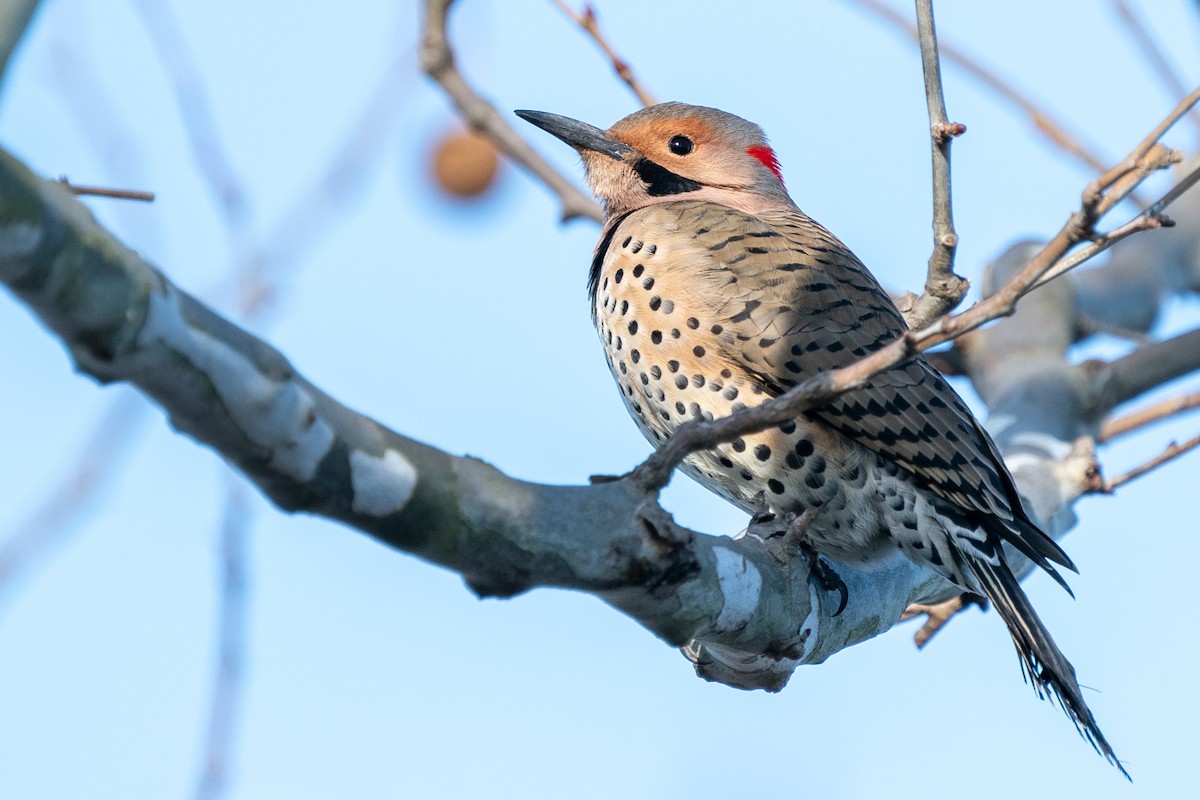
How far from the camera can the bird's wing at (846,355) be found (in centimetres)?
454

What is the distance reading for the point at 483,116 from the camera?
642 centimetres

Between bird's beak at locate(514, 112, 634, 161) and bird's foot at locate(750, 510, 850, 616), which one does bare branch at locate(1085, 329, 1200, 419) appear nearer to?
bird's foot at locate(750, 510, 850, 616)

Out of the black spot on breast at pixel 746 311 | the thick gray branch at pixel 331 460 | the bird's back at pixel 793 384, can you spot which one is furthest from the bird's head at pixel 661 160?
the thick gray branch at pixel 331 460

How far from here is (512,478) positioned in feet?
8.50

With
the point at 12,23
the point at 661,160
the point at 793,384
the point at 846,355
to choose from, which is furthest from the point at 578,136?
the point at 12,23

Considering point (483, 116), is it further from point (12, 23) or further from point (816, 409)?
point (12, 23)

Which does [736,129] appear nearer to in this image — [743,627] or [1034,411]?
[1034,411]

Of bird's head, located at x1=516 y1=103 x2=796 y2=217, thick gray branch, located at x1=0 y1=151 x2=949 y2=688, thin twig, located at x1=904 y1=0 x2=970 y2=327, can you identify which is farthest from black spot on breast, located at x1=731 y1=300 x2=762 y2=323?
thick gray branch, located at x1=0 y1=151 x2=949 y2=688

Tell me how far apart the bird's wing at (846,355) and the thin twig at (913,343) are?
1.62m

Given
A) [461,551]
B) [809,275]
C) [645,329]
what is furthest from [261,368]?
[809,275]

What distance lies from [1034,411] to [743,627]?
9.68 ft

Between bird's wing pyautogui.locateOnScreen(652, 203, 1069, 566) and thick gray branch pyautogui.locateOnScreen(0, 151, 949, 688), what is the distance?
135cm

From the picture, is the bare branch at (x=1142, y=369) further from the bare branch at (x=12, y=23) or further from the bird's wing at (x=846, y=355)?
the bare branch at (x=12, y=23)

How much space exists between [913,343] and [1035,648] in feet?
6.16
